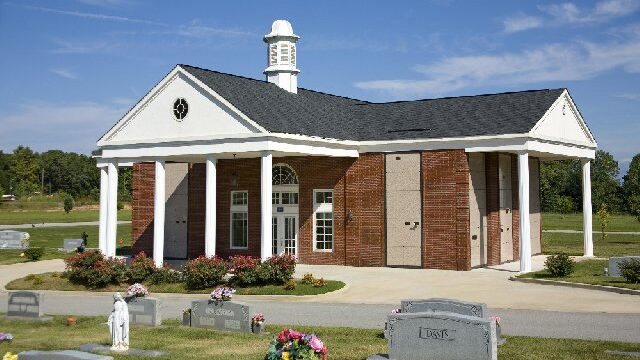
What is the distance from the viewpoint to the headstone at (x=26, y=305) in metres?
19.2

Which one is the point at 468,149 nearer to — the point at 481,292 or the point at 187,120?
the point at 481,292

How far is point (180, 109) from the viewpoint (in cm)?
2969

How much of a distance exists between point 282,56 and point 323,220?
399 inches

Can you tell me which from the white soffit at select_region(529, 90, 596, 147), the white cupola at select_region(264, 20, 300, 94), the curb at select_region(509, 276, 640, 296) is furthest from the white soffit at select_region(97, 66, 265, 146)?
the white soffit at select_region(529, 90, 596, 147)

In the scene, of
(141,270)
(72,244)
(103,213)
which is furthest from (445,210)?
(72,244)

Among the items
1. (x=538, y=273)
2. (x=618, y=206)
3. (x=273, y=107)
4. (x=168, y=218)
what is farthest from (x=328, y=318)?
(x=618, y=206)

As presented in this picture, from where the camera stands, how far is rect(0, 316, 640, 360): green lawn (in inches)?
534

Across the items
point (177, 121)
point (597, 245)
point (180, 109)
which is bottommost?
point (597, 245)

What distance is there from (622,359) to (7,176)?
149658mm

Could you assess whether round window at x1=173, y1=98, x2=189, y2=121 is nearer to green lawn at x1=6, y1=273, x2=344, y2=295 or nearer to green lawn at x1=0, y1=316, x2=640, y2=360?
green lawn at x1=6, y1=273, x2=344, y2=295

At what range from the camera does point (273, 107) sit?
102ft

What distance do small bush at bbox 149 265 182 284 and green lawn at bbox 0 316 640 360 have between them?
26.0 feet

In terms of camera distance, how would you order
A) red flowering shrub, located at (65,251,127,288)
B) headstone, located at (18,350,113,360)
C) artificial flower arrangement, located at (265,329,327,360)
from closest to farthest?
1. headstone, located at (18,350,113,360)
2. artificial flower arrangement, located at (265,329,327,360)
3. red flowering shrub, located at (65,251,127,288)

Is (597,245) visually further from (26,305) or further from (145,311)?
(26,305)
